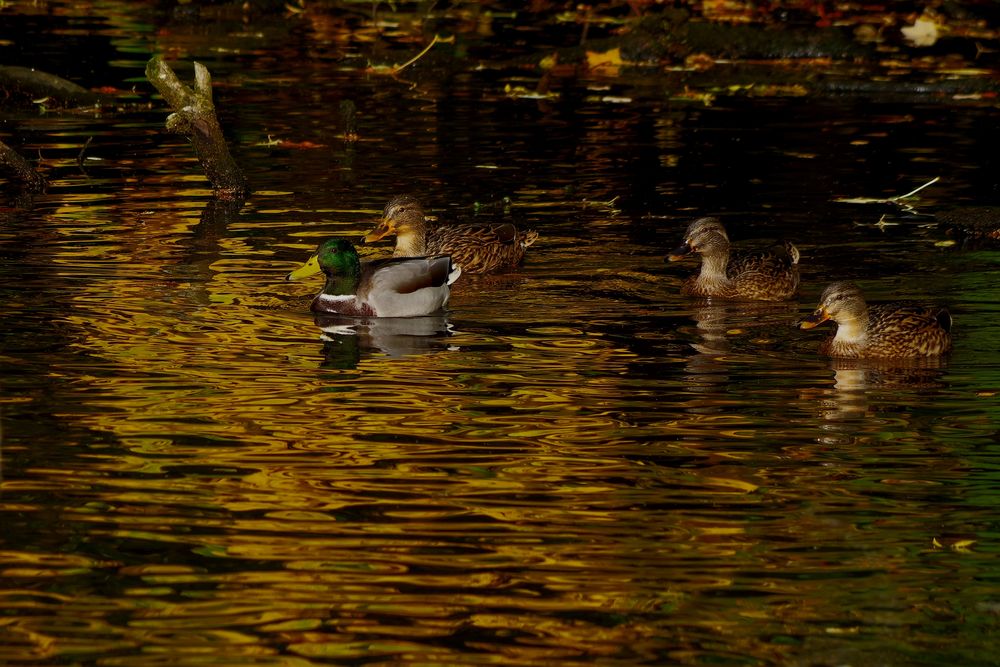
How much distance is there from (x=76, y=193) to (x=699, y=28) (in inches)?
522

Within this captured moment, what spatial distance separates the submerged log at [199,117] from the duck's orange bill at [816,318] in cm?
665

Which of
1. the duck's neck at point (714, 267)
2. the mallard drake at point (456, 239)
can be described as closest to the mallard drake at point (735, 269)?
the duck's neck at point (714, 267)

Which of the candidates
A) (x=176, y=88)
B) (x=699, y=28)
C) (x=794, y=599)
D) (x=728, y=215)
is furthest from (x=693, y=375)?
(x=699, y=28)

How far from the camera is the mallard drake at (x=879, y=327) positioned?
12.3 m

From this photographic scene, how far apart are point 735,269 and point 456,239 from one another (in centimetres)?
231

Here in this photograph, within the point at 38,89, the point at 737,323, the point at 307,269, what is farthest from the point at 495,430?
the point at 38,89

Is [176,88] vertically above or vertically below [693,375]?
above

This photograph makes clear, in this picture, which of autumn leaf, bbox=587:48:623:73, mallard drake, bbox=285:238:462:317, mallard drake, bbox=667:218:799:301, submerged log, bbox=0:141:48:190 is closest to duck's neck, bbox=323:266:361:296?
mallard drake, bbox=285:238:462:317

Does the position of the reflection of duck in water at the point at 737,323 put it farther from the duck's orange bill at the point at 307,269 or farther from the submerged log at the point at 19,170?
the submerged log at the point at 19,170

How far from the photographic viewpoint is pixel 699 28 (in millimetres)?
28641

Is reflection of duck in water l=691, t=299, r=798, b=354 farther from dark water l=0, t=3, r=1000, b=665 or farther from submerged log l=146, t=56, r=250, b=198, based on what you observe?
submerged log l=146, t=56, r=250, b=198

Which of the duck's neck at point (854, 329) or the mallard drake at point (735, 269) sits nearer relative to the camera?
the duck's neck at point (854, 329)

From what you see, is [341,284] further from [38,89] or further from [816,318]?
[38,89]

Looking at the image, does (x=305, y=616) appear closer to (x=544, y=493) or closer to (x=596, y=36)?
(x=544, y=493)
